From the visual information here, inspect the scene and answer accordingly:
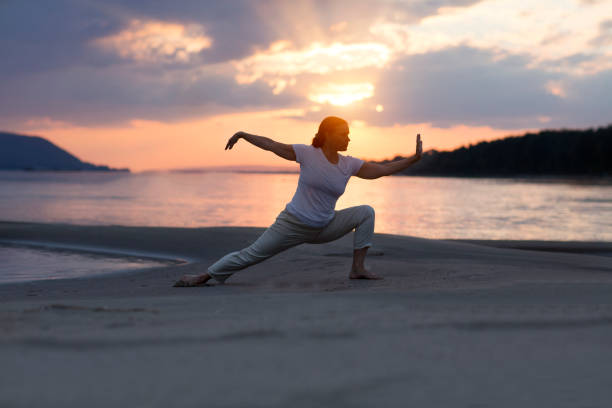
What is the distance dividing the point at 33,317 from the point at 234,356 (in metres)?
1.28

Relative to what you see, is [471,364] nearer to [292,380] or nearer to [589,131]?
[292,380]

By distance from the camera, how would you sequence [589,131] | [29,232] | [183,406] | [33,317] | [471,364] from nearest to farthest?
[183,406]
[471,364]
[33,317]
[29,232]
[589,131]

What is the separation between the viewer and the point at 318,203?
5102mm

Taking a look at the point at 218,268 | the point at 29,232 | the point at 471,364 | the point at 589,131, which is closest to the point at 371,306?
the point at 471,364

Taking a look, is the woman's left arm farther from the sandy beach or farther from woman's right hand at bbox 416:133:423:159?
the sandy beach

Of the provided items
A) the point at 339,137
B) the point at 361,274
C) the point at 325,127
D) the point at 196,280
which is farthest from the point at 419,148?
the point at 196,280

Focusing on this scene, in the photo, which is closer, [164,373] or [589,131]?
[164,373]

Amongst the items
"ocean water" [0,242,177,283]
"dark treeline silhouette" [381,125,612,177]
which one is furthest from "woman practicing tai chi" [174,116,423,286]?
"dark treeline silhouette" [381,125,612,177]

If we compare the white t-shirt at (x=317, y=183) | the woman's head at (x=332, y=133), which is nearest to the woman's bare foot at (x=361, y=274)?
the white t-shirt at (x=317, y=183)

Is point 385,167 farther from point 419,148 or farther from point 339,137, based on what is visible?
point 339,137

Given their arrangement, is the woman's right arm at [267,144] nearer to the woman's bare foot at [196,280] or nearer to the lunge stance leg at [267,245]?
the lunge stance leg at [267,245]

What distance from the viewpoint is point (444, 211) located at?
22156mm

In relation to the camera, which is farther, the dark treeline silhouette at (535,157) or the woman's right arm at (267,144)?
the dark treeline silhouette at (535,157)

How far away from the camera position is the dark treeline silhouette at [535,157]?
89.8 metres
